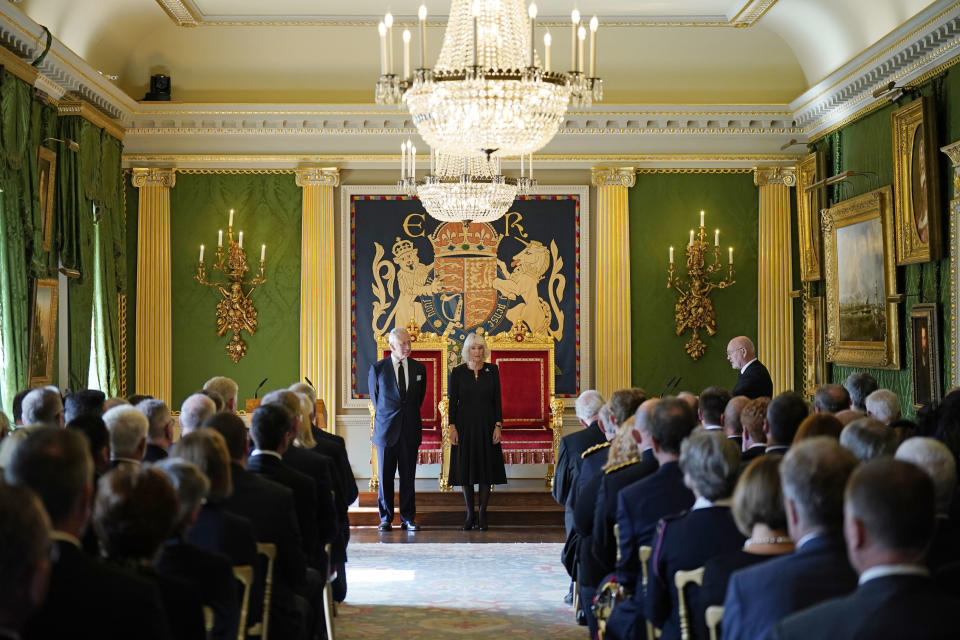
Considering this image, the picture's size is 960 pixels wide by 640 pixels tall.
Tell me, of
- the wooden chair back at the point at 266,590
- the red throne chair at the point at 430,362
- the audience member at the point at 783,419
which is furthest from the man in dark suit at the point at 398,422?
the wooden chair back at the point at 266,590

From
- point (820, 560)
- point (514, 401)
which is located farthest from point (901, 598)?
point (514, 401)

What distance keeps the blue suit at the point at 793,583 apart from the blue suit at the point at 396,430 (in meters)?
7.10

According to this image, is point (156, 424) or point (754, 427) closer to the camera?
point (754, 427)

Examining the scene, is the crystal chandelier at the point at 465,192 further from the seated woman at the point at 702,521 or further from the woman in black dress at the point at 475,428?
the seated woman at the point at 702,521

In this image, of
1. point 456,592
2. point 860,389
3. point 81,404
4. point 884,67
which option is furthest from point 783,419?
point 884,67

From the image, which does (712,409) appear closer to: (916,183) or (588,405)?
(588,405)

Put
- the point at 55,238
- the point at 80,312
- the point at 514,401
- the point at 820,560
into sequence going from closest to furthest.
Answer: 1. the point at 820,560
2. the point at 55,238
3. the point at 80,312
4. the point at 514,401

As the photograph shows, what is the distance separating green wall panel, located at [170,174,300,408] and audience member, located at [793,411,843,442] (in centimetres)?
829

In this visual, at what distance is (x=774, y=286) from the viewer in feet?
39.5

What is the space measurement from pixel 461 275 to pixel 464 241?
394 millimetres

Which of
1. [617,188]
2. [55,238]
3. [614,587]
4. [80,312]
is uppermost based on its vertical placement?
[617,188]

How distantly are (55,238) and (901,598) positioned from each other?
8.74 m

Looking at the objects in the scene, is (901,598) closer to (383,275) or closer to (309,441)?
(309,441)

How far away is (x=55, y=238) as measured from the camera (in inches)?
369
